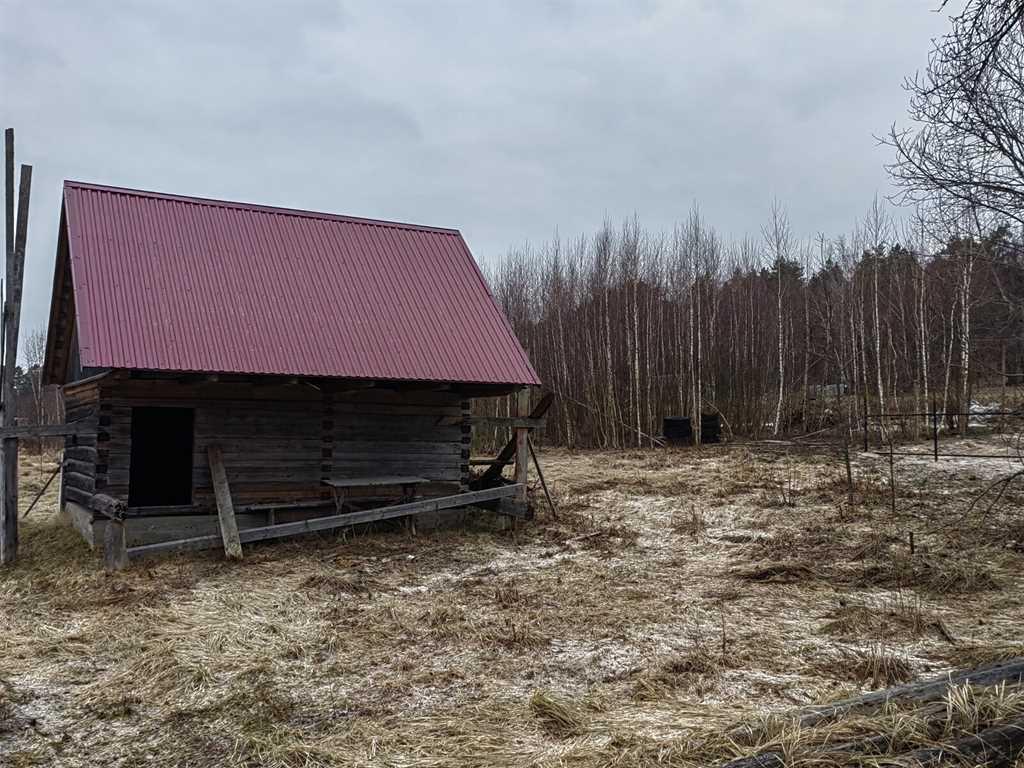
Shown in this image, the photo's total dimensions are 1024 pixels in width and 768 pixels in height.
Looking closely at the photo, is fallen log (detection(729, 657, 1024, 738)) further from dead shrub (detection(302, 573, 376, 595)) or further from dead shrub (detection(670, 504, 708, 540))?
dead shrub (detection(670, 504, 708, 540))

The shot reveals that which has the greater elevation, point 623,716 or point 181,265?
point 181,265

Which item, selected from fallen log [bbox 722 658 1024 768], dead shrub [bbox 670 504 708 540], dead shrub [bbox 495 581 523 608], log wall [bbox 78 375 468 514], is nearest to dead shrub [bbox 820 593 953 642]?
fallen log [bbox 722 658 1024 768]

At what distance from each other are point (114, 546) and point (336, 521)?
2.83 metres

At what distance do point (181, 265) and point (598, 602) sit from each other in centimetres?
831

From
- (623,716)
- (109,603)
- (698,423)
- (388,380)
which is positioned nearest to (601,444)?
(698,423)

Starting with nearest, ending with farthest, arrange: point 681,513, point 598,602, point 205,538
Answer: point 598,602 < point 205,538 < point 681,513

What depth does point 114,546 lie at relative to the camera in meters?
9.71

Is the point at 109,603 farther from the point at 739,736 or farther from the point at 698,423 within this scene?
the point at 698,423

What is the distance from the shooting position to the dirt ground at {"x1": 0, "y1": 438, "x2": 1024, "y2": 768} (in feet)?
15.9

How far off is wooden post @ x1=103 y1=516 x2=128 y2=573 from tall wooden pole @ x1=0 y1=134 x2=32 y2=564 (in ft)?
5.25

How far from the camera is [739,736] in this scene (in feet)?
13.9

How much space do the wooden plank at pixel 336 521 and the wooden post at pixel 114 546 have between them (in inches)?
4.8

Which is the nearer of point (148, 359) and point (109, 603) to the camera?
point (109, 603)

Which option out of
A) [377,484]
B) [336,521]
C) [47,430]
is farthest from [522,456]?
[47,430]
